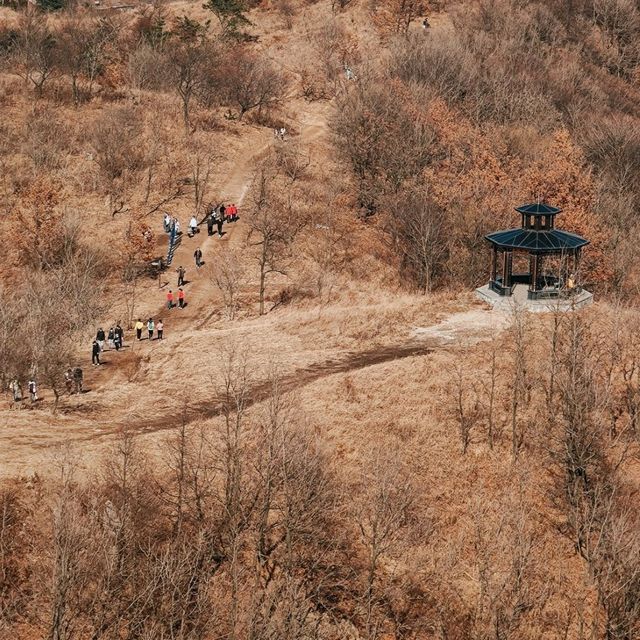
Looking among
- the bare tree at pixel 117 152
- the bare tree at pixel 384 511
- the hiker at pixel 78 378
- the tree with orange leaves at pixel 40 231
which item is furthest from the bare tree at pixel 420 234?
the hiker at pixel 78 378

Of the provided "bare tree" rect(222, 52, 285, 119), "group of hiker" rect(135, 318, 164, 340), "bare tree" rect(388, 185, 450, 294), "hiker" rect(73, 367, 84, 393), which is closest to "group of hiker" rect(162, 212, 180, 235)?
"group of hiker" rect(135, 318, 164, 340)

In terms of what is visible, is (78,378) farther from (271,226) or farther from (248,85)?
(248,85)

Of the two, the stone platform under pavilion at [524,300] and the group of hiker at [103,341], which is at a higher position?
the stone platform under pavilion at [524,300]

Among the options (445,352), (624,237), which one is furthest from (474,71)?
(445,352)

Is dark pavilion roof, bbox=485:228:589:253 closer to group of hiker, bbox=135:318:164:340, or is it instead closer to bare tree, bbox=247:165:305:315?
bare tree, bbox=247:165:305:315

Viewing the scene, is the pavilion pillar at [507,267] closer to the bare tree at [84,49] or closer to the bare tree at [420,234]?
the bare tree at [420,234]

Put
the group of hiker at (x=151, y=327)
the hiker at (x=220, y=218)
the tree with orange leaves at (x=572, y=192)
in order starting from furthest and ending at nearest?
the hiker at (x=220, y=218)
the tree with orange leaves at (x=572, y=192)
the group of hiker at (x=151, y=327)
